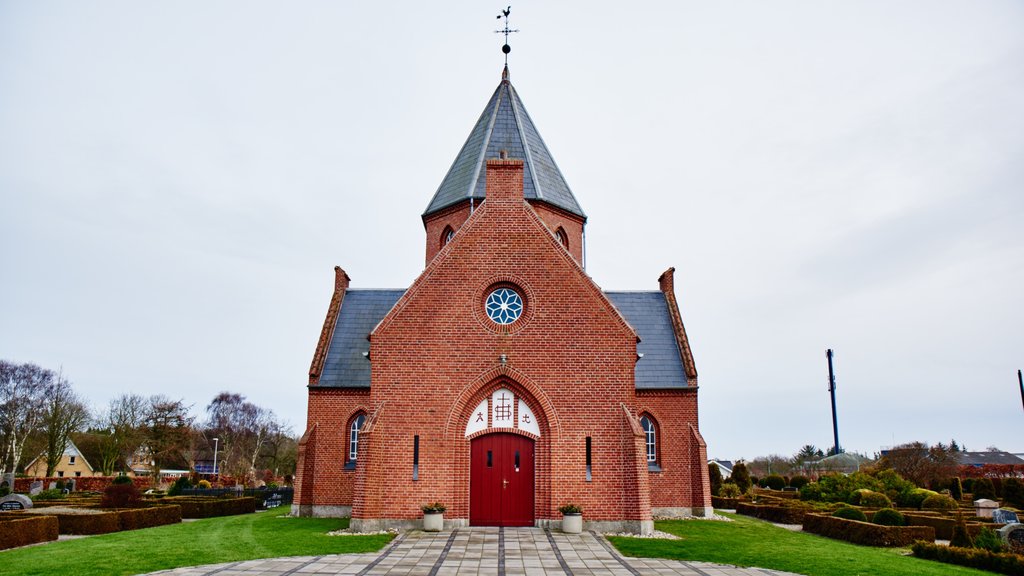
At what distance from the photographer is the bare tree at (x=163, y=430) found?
4981 centimetres

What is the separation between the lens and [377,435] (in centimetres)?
1806

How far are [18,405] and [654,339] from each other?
4998cm

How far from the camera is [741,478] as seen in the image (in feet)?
117

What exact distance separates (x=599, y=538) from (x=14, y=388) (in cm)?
5300

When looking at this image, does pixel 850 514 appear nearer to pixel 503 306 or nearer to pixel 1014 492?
pixel 503 306

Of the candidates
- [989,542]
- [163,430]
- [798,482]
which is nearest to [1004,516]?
[989,542]

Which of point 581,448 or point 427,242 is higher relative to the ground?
point 427,242

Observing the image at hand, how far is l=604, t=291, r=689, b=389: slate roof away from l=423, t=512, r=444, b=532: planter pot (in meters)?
9.97

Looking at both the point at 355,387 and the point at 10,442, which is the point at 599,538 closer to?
→ the point at 355,387

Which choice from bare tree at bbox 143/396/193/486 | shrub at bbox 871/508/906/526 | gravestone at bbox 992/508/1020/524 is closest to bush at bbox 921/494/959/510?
gravestone at bbox 992/508/1020/524

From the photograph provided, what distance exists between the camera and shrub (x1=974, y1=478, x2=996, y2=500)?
36312 millimetres

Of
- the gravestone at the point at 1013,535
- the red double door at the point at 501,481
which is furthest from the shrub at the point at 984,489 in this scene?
the red double door at the point at 501,481

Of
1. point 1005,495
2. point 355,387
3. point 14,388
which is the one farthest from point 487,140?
point 14,388

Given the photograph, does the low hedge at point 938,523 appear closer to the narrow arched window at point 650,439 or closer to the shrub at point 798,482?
the narrow arched window at point 650,439
